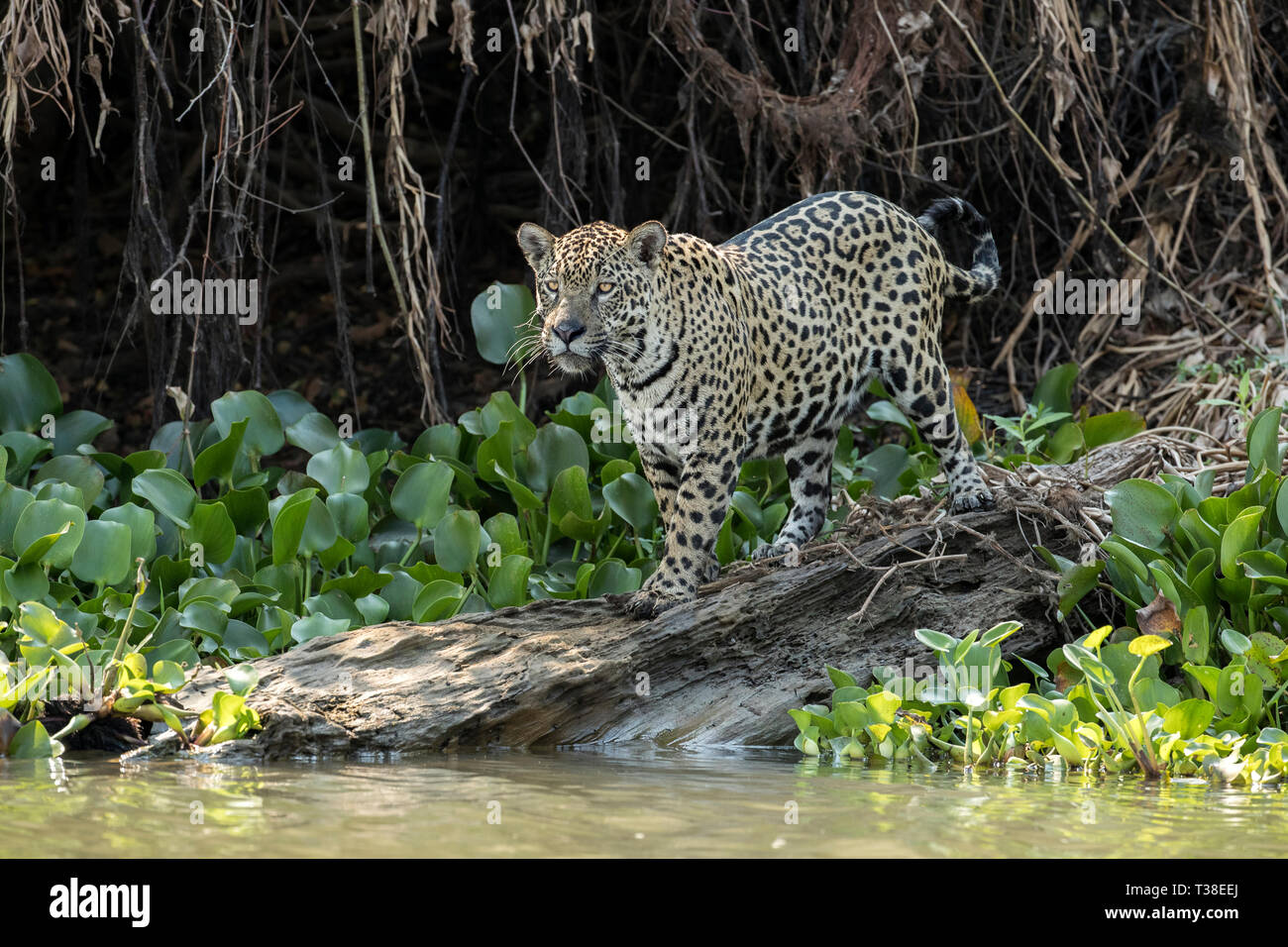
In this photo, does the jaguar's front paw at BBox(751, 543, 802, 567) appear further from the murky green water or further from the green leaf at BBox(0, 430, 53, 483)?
the green leaf at BBox(0, 430, 53, 483)

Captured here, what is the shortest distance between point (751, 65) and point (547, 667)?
13.3 ft

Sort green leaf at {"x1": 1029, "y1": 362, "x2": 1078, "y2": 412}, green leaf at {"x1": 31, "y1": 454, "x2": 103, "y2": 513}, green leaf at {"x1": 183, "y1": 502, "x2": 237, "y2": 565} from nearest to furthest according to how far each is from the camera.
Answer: green leaf at {"x1": 183, "y1": 502, "x2": 237, "y2": 565}
green leaf at {"x1": 31, "y1": 454, "x2": 103, "y2": 513}
green leaf at {"x1": 1029, "y1": 362, "x2": 1078, "y2": 412}

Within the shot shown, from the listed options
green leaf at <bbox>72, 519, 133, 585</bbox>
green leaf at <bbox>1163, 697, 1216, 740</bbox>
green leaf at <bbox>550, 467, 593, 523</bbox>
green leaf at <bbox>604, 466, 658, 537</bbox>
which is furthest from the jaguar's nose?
green leaf at <bbox>1163, 697, 1216, 740</bbox>

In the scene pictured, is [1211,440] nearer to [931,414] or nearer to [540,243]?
[931,414]

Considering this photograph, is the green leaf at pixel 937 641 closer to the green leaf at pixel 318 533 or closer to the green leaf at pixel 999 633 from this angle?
the green leaf at pixel 999 633

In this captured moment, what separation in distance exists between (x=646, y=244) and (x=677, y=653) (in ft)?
5.25

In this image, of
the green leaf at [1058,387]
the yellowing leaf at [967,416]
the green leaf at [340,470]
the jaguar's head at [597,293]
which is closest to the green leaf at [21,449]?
the green leaf at [340,470]

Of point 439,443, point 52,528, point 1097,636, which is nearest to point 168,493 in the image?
point 52,528

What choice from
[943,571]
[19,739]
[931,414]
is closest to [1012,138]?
[931,414]

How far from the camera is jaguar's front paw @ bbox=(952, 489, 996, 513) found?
613 centimetres

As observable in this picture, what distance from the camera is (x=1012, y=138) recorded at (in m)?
8.71

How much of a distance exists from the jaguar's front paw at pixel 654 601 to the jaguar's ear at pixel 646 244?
50.6 inches

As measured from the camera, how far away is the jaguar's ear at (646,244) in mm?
5465

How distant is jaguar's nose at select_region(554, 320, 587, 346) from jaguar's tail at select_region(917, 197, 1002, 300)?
2102mm
